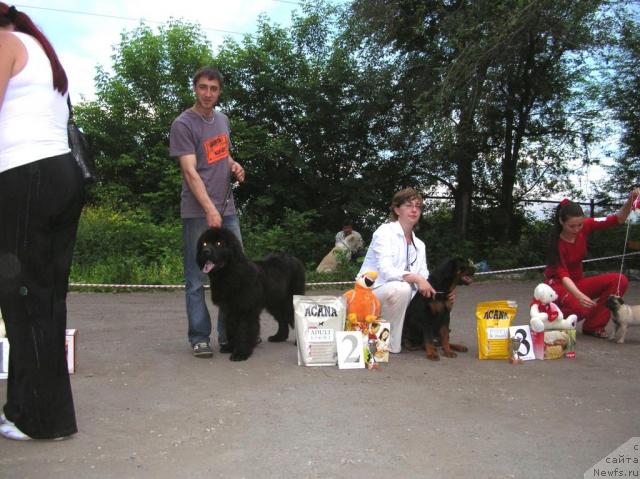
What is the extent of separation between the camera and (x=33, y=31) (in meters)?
2.93

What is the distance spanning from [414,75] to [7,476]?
12.6m

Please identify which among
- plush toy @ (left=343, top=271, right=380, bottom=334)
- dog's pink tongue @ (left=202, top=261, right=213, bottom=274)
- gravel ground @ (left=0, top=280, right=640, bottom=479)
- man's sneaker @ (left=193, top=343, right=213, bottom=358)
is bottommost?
gravel ground @ (left=0, top=280, right=640, bottom=479)

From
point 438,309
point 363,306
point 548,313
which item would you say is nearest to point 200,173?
point 363,306

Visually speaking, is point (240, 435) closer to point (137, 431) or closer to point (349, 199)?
point (137, 431)

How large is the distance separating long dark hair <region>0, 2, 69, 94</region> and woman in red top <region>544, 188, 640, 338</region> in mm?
4799

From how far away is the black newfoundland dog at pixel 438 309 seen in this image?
518cm

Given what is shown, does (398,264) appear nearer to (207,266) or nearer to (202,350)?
(207,266)

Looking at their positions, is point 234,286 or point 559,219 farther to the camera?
point 559,219

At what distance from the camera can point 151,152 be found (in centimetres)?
1736

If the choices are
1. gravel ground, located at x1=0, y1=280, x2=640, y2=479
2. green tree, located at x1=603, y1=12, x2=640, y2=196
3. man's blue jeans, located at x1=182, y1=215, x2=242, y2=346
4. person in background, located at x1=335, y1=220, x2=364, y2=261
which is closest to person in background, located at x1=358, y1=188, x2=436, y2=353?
gravel ground, located at x1=0, y1=280, x2=640, y2=479

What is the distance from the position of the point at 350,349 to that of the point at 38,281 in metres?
2.50

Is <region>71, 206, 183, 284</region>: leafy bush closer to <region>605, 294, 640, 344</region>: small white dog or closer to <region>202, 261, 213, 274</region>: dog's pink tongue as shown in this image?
<region>202, 261, 213, 274</region>: dog's pink tongue

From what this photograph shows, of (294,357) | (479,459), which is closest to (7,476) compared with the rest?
(479,459)

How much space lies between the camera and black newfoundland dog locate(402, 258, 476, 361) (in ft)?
17.0
